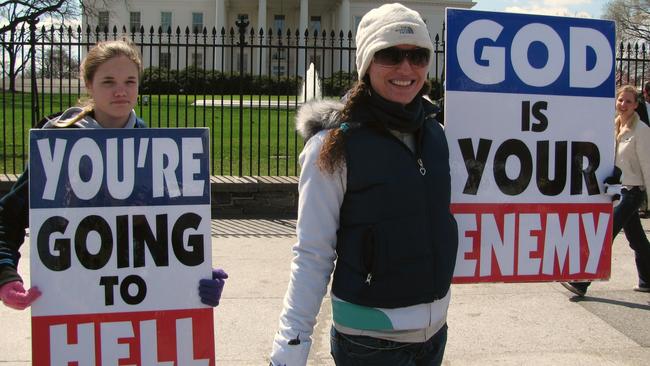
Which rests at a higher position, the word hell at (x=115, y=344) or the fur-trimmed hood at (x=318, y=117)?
the fur-trimmed hood at (x=318, y=117)

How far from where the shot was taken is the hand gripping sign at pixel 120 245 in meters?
2.43

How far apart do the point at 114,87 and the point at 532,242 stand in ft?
5.89

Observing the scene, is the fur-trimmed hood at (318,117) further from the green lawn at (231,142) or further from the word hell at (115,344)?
the green lawn at (231,142)

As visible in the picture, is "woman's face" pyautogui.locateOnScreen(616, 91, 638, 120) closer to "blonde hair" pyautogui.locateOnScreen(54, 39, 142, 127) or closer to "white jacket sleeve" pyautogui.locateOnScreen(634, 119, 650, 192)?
"white jacket sleeve" pyautogui.locateOnScreen(634, 119, 650, 192)

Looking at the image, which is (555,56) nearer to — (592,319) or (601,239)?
(601,239)

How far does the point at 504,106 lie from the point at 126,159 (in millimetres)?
1530

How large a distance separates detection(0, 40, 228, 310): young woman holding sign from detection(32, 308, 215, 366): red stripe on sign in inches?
4.5

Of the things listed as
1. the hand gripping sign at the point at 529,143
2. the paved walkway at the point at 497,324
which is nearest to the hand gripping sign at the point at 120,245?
the hand gripping sign at the point at 529,143

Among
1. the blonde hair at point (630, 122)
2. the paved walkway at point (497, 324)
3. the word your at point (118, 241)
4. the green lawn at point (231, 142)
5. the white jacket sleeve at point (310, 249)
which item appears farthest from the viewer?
the green lawn at point (231, 142)

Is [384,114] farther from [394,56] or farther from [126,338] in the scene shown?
[126,338]

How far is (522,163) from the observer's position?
285 centimetres

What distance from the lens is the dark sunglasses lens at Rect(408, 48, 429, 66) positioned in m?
2.16

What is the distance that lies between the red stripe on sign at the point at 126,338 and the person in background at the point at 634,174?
12.3 ft

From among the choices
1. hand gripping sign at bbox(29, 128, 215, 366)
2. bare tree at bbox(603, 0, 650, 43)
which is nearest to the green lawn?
hand gripping sign at bbox(29, 128, 215, 366)
